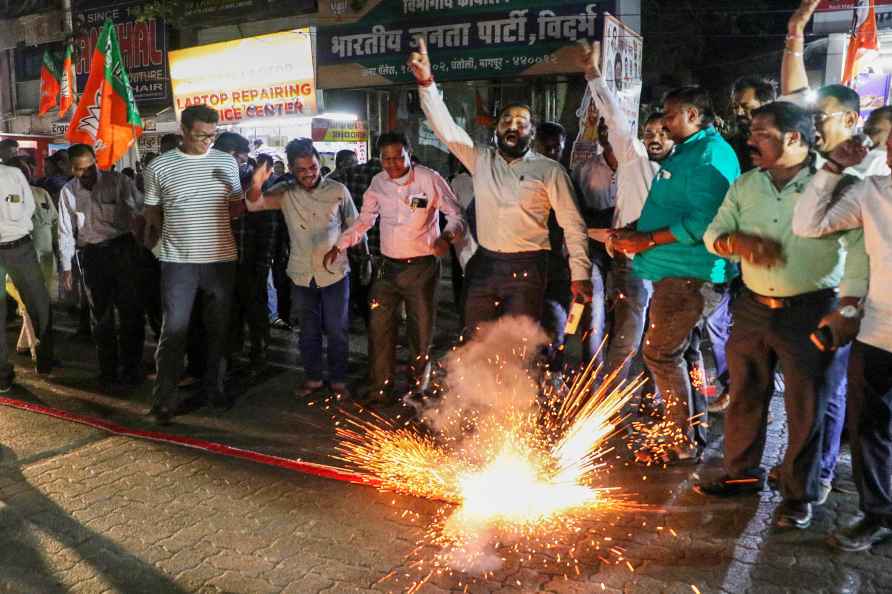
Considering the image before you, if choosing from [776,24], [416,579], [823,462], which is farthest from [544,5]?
[416,579]

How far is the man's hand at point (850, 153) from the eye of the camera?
3.15 meters

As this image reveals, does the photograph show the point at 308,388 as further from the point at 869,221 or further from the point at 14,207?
the point at 869,221

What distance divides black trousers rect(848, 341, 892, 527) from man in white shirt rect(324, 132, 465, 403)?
2808 millimetres

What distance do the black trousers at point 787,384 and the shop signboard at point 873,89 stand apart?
7760 millimetres

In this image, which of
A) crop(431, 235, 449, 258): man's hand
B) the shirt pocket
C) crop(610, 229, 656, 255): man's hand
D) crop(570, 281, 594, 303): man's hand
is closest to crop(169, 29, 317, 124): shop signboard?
the shirt pocket

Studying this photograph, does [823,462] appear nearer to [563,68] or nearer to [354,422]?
[354,422]

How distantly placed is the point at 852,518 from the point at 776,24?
11712 mm

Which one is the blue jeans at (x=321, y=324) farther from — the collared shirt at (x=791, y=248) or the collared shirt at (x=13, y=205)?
the collared shirt at (x=791, y=248)

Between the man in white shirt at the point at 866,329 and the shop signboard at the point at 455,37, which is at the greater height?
the shop signboard at the point at 455,37

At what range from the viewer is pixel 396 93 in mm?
12914

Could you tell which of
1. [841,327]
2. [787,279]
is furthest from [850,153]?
[841,327]

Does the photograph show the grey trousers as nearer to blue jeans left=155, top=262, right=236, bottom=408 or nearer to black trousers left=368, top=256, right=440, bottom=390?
blue jeans left=155, top=262, right=236, bottom=408

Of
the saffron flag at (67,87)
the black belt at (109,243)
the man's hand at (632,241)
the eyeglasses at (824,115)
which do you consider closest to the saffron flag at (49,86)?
the saffron flag at (67,87)

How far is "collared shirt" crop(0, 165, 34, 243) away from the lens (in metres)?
6.21
